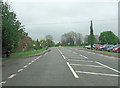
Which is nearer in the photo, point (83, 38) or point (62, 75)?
point (62, 75)

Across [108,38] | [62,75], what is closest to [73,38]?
[108,38]

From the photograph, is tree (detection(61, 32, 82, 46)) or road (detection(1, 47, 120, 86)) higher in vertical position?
tree (detection(61, 32, 82, 46))

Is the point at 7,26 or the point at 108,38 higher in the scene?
the point at 108,38

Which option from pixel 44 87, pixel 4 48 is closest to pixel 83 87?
pixel 44 87

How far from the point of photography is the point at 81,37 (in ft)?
341

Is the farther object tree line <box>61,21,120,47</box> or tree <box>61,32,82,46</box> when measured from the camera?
tree <box>61,32,82,46</box>

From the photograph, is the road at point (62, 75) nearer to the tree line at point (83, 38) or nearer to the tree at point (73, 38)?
the tree line at point (83, 38)

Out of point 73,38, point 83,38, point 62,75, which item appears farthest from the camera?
point 73,38

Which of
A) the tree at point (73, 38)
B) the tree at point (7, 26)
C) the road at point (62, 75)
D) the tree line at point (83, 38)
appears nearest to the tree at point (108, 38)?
the tree line at point (83, 38)

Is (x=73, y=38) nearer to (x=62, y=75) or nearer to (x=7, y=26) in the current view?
(x=7, y=26)

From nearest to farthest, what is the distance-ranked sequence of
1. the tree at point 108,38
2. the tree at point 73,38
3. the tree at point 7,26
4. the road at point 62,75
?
the road at point 62,75 < the tree at point 7,26 < the tree at point 108,38 < the tree at point 73,38

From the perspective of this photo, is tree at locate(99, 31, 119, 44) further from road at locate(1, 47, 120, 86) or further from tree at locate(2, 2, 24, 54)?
road at locate(1, 47, 120, 86)

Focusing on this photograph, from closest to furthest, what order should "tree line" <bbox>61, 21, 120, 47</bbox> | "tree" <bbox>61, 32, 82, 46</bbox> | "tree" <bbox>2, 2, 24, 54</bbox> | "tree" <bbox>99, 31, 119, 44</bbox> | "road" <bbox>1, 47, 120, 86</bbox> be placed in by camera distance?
"road" <bbox>1, 47, 120, 86</bbox> → "tree" <bbox>2, 2, 24, 54</bbox> → "tree" <bbox>99, 31, 119, 44</bbox> → "tree line" <bbox>61, 21, 120, 47</bbox> → "tree" <bbox>61, 32, 82, 46</bbox>

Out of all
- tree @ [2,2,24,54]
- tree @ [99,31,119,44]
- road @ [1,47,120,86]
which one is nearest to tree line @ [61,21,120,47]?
tree @ [99,31,119,44]
